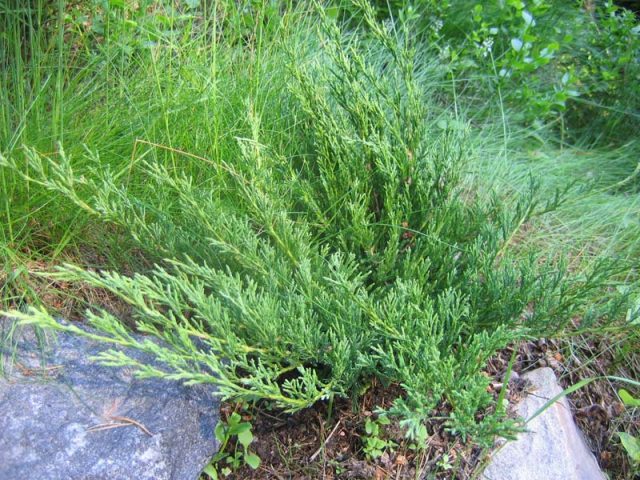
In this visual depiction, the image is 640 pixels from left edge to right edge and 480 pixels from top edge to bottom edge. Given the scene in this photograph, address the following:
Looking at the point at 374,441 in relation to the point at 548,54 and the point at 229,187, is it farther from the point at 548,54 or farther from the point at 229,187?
the point at 548,54

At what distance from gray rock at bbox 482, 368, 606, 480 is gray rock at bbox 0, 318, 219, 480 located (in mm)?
963

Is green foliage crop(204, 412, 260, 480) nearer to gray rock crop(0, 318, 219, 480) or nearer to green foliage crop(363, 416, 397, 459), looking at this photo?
gray rock crop(0, 318, 219, 480)

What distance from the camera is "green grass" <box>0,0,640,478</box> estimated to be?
1788 millimetres

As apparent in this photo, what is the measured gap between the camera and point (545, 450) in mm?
2051

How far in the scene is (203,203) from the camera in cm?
190

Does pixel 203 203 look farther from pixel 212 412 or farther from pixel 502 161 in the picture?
pixel 502 161

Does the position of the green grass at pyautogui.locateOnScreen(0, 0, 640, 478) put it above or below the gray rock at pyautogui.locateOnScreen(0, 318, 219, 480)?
above

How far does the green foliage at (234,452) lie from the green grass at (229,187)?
162 millimetres

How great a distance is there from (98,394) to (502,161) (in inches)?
90.4

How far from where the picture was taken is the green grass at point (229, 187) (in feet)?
5.87

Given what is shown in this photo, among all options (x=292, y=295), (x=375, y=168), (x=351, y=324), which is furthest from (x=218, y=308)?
(x=375, y=168)

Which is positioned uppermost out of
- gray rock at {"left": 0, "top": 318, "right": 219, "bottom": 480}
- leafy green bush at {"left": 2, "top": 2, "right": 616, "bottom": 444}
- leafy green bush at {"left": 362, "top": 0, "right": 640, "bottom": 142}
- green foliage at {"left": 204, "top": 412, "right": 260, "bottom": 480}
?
leafy green bush at {"left": 362, "top": 0, "right": 640, "bottom": 142}

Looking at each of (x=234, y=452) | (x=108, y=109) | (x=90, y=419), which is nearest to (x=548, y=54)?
(x=108, y=109)

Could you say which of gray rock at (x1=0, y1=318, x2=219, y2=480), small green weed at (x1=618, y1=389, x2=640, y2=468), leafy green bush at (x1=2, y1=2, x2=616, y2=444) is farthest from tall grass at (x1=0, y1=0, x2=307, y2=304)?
small green weed at (x1=618, y1=389, x2=640, y2=468)
